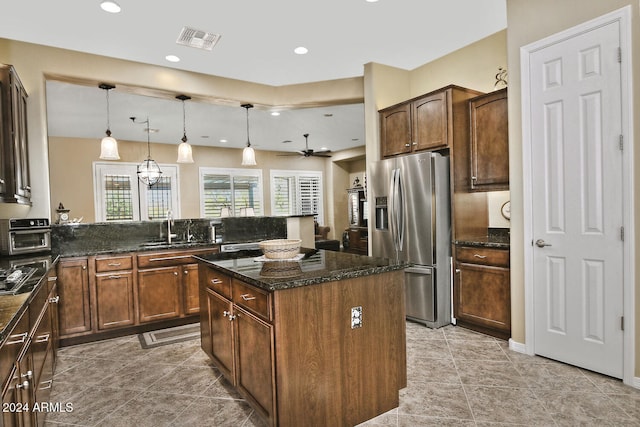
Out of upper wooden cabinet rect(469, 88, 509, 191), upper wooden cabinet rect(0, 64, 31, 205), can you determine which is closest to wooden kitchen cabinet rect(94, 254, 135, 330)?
upper wooden cabinet rect(0, 64, 31, 205)

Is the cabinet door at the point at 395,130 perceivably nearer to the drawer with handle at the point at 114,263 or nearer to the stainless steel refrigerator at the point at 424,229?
the stainless steel refrigerator at the point at 424,229

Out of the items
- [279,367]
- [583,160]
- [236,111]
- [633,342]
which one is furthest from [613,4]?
[236,111]

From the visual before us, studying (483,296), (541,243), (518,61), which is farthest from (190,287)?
(518,61)

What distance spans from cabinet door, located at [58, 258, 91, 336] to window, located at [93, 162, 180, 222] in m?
4.73

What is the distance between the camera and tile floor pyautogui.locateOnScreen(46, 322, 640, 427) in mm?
2123

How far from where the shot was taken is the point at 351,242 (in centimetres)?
949

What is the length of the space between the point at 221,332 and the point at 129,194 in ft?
21.7

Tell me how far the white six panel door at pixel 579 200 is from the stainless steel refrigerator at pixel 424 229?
90cm

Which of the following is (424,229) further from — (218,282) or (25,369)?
(25,369)

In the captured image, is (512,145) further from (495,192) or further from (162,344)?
(162,344)

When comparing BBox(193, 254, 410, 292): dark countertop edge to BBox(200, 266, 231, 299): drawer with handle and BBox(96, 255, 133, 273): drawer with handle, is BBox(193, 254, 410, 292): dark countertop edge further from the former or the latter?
Result: BBox(96, 255, 133, 273): drawer with handle

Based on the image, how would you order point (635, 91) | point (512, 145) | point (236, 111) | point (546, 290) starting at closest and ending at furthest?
1. point (635, 91)
2. point (546, 290)
3. point (512, 145)
4. point (236, 111)

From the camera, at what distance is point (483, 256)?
11.1 ft

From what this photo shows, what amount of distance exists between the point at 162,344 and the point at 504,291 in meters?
3.19
